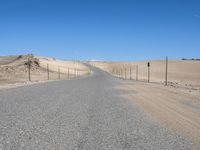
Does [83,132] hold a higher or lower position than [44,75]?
higher

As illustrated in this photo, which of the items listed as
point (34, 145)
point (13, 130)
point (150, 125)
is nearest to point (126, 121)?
point (150, 125)

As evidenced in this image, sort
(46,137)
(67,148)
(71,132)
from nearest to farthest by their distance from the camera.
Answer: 1. (67,148)
2. (46,137)
3. (71,132)

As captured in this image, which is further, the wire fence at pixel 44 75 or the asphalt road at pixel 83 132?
the wire fence at pixel 44 75

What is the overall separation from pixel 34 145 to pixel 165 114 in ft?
26.4

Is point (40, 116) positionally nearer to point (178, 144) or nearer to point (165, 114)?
point (165, 114)

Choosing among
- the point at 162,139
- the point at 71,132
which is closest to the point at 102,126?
the point at 71,132

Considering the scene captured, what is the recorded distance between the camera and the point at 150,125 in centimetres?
1316

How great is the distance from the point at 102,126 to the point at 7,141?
137 inches

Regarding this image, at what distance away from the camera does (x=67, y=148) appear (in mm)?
9086

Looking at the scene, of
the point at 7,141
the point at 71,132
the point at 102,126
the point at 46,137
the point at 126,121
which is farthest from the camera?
the point at 126,121

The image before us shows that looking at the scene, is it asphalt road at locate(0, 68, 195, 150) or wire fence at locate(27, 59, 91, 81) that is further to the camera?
wire fence at locate(27, 59, 91, 81)

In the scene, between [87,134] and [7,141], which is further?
[87,134]

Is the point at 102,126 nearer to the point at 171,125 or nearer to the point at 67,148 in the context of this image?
the point at 171,125

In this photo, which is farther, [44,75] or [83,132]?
[44,75]
